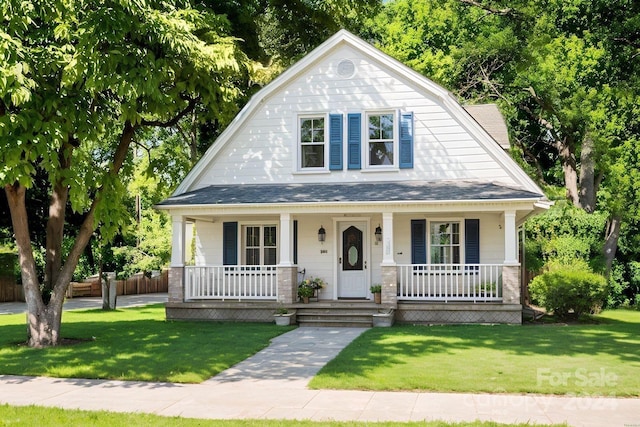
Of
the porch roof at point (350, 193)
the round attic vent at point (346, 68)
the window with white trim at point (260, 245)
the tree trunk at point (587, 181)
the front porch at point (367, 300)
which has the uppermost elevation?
the round attic vent at point (346, 68)

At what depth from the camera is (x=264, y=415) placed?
7812mm

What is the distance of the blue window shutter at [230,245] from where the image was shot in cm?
1975

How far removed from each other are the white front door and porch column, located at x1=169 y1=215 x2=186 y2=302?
4.58m

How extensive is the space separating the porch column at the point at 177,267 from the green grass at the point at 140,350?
0.83 metres

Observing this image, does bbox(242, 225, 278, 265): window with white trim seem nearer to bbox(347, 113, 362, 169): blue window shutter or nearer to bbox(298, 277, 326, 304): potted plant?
bbox(298, 277, 326, 304): potted plant

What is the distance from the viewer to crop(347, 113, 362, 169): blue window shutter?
19062mm

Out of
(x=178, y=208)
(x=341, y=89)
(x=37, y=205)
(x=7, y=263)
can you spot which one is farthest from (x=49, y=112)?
(x=7, y=263)

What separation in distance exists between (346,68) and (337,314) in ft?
23.7

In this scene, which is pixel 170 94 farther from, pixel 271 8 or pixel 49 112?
pixel 271 8

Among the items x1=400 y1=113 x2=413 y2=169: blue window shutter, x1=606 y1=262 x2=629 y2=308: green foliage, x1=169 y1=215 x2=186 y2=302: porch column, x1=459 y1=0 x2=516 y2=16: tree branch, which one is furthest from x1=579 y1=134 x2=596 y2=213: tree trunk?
x1=169 y1=215 x2=186 y2=302: porch column

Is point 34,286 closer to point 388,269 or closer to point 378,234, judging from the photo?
point 388,269

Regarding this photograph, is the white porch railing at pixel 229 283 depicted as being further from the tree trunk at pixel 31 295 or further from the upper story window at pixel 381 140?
the tree trunk at pixel 31 295

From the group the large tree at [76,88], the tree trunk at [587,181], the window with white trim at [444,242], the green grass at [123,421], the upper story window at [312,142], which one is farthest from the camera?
the tree trunk at [587,181]

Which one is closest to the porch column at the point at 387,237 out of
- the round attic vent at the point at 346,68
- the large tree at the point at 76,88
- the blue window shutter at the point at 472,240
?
the blue window shutter at the point at 472,240
